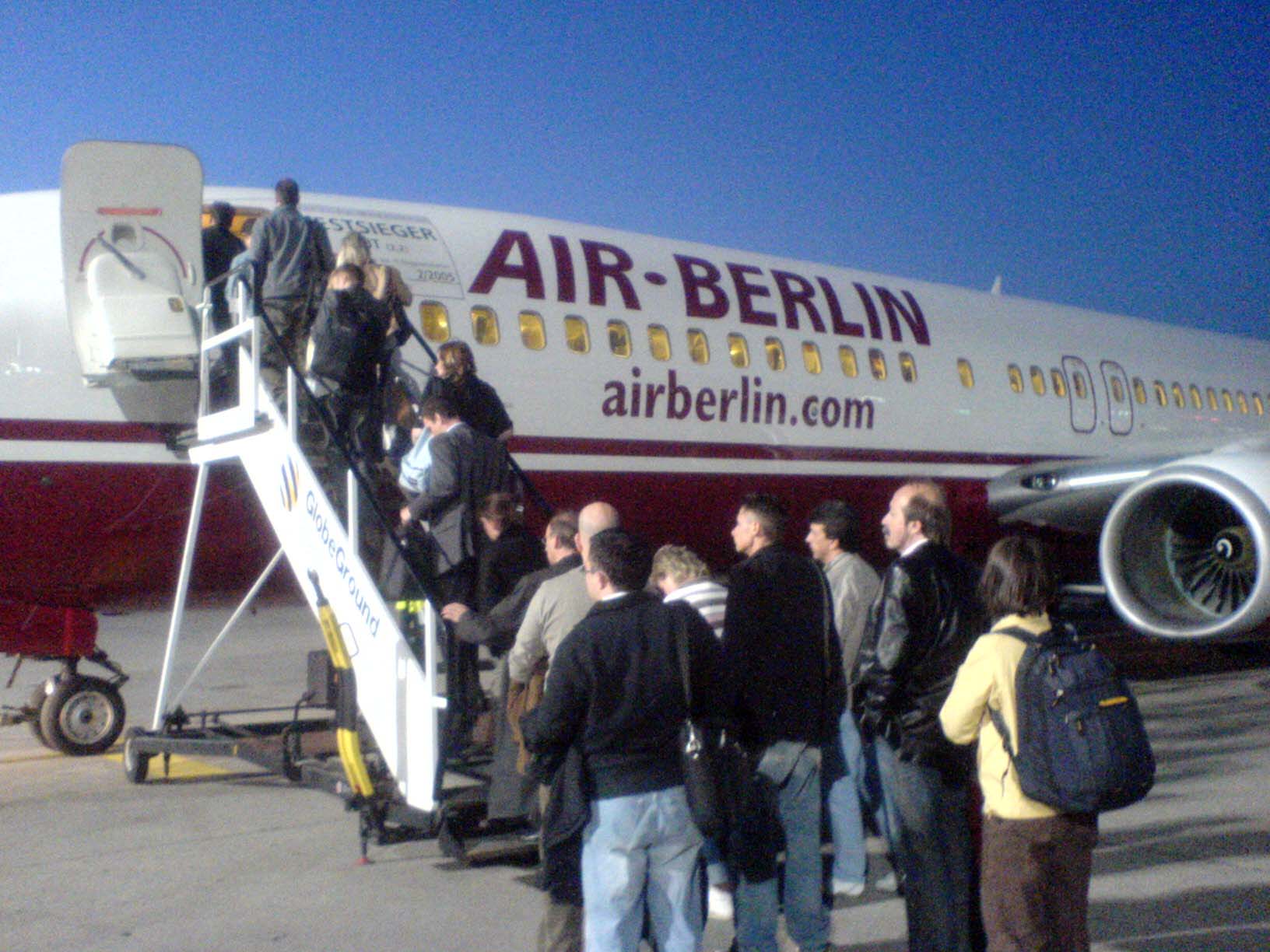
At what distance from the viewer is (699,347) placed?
32.3 feet

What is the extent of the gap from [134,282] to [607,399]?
131 inches

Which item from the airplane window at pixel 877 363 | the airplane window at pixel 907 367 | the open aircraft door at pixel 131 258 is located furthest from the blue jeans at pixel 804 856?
the airplane window at pixel 907 367

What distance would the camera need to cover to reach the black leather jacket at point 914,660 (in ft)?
13.5

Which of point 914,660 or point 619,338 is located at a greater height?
point 619,338

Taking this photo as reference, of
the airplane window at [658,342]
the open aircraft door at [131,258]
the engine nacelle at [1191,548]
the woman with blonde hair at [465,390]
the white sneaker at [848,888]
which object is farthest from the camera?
the airplane window at [658,342]

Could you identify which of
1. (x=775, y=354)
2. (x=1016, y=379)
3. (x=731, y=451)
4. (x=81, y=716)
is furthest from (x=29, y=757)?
(x=1016, y=379)

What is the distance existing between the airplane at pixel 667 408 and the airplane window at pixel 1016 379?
4cm

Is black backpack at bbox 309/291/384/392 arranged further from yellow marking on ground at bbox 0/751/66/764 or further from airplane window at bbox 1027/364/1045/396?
airplane window at bbox 1027/364/1045/396

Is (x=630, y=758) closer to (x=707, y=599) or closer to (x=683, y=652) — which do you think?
(x=683, y=652)

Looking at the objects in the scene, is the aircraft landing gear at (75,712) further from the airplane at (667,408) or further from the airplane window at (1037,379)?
the airplane window at (1037,379)

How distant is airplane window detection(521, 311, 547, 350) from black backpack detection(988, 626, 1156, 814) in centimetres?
587

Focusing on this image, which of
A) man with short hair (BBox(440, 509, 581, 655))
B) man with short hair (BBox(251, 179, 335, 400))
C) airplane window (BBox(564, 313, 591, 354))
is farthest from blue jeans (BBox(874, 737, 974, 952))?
airplane window (BBox(564, 313, 591, 354))

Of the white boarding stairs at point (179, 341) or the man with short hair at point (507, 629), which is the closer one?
the man with short hair at point (507, 629)

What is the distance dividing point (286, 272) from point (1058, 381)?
8504 millimetres
